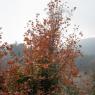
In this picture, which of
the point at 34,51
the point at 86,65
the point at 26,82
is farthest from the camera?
the point at 86,65

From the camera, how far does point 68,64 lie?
102ft

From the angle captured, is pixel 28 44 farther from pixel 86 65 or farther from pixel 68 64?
pixel 86 65

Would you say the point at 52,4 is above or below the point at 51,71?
above

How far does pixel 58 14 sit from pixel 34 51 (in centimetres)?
427

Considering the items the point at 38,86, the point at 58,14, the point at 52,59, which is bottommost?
the point at 38,86

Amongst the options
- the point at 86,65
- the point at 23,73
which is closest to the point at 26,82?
the point at 23,73

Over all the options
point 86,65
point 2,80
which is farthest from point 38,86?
point 86,65

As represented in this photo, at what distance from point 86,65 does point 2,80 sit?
90.6m

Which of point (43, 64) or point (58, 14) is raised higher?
point (58, 14)

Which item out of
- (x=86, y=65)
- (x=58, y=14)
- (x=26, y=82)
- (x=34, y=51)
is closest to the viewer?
(x=26, y=82)

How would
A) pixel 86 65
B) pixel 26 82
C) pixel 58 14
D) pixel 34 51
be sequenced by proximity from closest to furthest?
pixel 26 82 < pixel 34 51 < pixel 58 14 < pixel 86 65

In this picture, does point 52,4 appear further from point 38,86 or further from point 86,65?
point 86,65

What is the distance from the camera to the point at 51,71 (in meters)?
28.6

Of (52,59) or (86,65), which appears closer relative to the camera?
(52,59)
